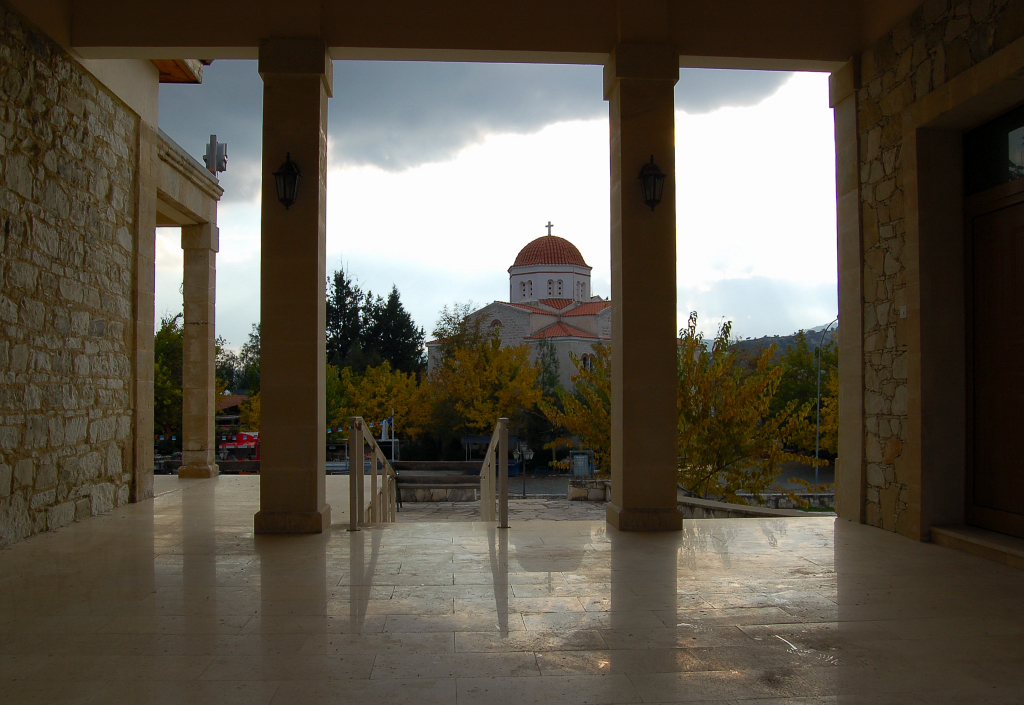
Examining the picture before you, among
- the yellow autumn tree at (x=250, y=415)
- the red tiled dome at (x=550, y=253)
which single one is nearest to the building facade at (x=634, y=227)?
the yellow autumn tree at (x=250, y=415)

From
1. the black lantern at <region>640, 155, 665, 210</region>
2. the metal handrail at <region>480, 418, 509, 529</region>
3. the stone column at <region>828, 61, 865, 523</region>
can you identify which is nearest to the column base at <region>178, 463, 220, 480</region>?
the metal handrail at <region>480, 418, 509, 529</region>

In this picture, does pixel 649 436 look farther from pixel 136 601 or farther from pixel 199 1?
pixel 199 1

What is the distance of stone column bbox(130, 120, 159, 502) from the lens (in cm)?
718

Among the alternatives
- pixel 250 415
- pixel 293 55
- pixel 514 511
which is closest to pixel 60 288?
pixel 293 55

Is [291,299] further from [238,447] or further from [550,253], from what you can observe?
[550,253]

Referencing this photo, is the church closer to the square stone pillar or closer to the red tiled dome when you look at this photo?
the red tiled dome

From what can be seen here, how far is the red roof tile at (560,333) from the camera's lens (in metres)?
37.5

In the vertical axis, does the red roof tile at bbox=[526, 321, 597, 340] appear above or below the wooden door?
above

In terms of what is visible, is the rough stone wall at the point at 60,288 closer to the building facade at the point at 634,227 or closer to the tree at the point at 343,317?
the building facade at the point at 634,227

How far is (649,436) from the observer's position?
5648 millimetres

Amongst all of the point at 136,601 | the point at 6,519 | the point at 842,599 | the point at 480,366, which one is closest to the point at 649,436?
the point at 842,599

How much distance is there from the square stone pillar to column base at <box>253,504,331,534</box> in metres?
2.34

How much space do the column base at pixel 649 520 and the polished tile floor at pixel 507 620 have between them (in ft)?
0.63

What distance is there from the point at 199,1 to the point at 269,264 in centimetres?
214
